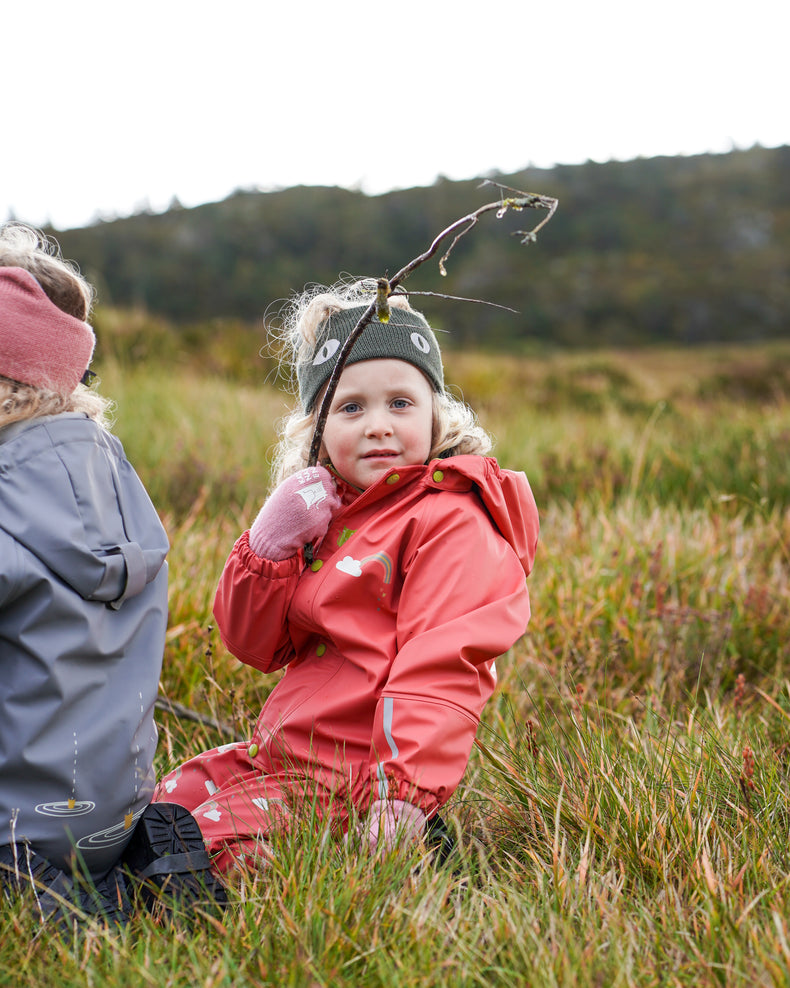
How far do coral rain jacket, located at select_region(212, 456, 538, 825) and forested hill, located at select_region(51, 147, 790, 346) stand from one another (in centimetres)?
3059

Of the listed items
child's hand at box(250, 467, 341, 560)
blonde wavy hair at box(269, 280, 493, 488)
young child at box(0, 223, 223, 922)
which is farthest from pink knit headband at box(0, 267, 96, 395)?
blonde wavy hair at box(269, 280, 493, 488)

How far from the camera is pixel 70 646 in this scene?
166 cm

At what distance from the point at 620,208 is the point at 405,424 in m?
53.5

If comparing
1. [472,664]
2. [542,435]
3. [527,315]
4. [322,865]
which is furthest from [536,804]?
[527,315]

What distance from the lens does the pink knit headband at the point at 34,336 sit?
178 cm

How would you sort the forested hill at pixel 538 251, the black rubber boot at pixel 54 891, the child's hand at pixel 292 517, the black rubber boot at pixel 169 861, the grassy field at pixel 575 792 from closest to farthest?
the grassy field at pixel 575 792 < the black rubber boot at pixel 54 891 < the black rubber boot at pixel 169 861 < the child's hand at pixel 292 517 < the forested hill at pixel 538 251

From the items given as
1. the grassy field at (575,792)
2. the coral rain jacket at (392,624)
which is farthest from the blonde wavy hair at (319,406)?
the grassy field at (575,792)

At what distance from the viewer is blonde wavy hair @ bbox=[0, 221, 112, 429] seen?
1783 mm

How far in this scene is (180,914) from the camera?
1.55 metres

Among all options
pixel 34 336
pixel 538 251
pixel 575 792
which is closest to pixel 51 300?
pixel 34 336

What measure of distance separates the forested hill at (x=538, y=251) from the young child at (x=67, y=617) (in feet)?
101

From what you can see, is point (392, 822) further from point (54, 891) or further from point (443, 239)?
point (443, 239)

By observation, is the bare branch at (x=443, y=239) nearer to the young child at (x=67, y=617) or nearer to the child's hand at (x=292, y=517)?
the child's hand at (x=292, y=517)

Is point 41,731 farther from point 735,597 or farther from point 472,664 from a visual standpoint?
point 735,597
